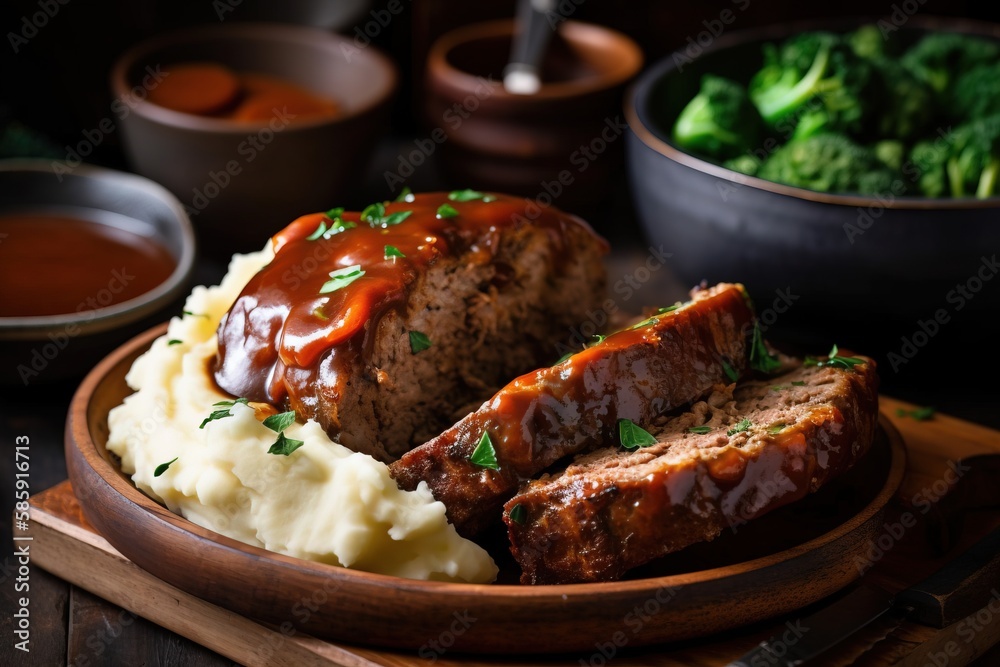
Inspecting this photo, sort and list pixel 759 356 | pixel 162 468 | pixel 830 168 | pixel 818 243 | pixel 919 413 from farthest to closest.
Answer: pixel 830 168 → pixel 818 243 → pixel 919 413 → pixel 759 356 → pixel 162 468

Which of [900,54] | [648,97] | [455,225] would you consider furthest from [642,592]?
[900,54]

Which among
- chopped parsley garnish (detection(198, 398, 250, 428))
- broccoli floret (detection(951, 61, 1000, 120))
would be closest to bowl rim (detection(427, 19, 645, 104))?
broccoli floret (detection(951, 61, 1000, 120))

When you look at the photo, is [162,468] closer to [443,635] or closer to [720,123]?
[443,635]

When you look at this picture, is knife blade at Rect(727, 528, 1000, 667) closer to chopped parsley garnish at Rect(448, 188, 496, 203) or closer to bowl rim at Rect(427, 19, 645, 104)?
chopped parsley garnish at Rect(448, 188, 496, 203)

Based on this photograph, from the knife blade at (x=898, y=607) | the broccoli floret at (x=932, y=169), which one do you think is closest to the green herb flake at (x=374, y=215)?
the knife blade at (x=898, y=607)

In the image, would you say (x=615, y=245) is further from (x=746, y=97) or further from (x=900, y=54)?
(x=900, y=54)

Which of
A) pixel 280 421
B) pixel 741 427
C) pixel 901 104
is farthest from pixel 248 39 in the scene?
pixel 741 427
